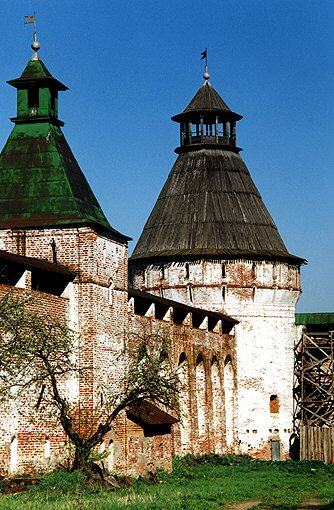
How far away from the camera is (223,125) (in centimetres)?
4153

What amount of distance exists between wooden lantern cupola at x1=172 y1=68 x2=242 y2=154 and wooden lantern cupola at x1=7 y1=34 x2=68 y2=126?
13644 millimetres

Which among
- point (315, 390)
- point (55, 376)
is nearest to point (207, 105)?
point (315, 390)

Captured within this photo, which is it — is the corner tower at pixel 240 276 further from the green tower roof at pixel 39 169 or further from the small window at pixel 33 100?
the small window at pixel 33 100

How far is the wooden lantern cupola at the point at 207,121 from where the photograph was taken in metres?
41.1

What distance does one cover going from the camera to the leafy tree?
66.6ft

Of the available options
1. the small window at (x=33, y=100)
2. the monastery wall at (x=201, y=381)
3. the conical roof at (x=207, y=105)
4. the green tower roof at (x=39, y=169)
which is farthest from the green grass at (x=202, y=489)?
the conical roof at (x=207, y=105)

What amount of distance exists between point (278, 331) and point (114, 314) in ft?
43.0

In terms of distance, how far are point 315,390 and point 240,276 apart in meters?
4.71

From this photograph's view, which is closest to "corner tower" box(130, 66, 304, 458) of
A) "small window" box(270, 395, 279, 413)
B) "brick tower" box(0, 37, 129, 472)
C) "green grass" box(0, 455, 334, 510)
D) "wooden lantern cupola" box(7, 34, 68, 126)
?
"small window" box(270, 395, 279, 413)

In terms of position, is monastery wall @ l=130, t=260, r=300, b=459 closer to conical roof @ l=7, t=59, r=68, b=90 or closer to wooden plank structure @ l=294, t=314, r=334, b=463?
wooden plank structure @ l=294, t=314, r=334, b=463

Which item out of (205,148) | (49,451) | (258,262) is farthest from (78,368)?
(205,148)

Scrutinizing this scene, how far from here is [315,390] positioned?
38125 millimetres

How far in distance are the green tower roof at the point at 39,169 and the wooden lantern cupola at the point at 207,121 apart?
13.6m

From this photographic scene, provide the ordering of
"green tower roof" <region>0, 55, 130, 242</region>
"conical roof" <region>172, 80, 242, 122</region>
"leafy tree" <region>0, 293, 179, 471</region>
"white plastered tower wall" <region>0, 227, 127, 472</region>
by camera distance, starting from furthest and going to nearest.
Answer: "conical roof" <region>172, 80, 242, 122</region> → "green tower roof" <region>0, 55, 130, 242</region> → "white plastered tower wall" <region>0, 227, 127, 472</region> → "leafy tree" <region>0, 293, 179, 471</region>
